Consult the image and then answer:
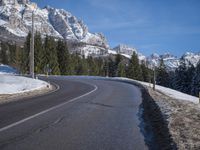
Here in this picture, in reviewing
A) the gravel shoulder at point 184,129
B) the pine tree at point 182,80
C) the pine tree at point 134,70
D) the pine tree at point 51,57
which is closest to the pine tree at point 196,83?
the pine tree at point 182,80

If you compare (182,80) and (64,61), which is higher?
(64,61)

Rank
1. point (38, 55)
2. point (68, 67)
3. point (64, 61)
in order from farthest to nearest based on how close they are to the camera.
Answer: point (68, 67) < point (64, 61) < point (38, 55)

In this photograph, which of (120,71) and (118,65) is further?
(118,65)

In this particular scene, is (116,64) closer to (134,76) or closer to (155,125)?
(134,76)

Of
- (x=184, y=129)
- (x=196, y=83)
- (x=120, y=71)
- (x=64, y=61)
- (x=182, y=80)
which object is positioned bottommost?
(x=184, y=129)

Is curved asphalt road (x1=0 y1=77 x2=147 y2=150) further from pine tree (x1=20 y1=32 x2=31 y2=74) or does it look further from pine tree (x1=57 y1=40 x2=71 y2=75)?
pine tree (x1=57 y1=40 x2=71 y2=75)

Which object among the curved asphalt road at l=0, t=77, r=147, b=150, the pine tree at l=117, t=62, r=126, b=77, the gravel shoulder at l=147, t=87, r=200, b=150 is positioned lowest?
the curved asphalt road at l=0, t=77, r=147, b=150

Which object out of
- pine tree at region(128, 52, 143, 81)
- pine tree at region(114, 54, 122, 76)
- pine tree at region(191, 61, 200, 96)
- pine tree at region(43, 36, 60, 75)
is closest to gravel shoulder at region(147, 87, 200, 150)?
pine tree at region(191, 61, 200, 96)

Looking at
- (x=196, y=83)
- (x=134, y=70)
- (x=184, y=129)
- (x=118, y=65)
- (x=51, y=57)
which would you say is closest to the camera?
(x=184, y=129)

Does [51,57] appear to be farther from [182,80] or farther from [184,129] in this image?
[184,129]

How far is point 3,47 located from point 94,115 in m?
148

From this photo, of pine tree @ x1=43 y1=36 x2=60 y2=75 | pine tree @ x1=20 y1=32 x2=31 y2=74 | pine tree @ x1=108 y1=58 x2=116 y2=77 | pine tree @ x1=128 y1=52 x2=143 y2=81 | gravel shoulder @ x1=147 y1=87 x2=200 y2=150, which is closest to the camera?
gravel shoulder @ x1=147 y1=87 x2=200 y2=150

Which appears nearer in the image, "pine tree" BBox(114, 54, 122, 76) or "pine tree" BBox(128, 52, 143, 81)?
"pine tree" BBox(128, 52, 143, 81)

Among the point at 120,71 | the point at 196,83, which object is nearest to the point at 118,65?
the point at 120,71
